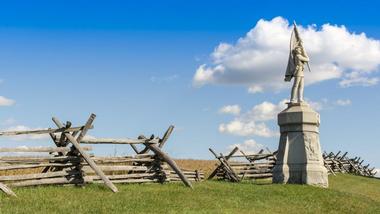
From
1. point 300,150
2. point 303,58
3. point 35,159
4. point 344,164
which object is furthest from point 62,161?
point 344,164

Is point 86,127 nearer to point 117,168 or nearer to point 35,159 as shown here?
point 35,159

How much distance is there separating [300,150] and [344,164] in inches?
682

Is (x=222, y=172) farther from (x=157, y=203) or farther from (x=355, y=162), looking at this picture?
(x=355, y=162)

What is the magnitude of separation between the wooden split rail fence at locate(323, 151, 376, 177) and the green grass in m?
13.7

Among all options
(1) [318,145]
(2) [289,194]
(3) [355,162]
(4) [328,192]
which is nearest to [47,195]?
(2) [289,194]

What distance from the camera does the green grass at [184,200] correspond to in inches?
434

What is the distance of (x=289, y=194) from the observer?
16.5 metres

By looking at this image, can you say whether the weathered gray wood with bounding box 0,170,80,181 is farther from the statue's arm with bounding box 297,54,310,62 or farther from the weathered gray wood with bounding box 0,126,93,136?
the statue's arm with bounding box 297,54,310,62

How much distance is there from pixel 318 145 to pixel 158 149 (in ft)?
22.3

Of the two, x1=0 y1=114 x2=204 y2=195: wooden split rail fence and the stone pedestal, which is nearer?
x1=0 y1=114 x2=204 y2=195: wooden split rail fence

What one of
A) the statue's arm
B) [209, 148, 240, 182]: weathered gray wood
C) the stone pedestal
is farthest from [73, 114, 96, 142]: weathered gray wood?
[209, 148, 240, 182]: weathered gray wood

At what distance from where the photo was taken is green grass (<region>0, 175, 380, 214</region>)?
11016mm

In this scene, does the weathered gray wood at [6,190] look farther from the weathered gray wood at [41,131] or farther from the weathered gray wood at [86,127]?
the weathered gray wood at [86,127]

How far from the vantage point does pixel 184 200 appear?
42.7 ft
